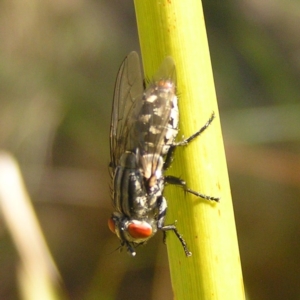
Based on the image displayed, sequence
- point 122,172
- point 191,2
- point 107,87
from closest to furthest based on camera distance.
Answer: point 191,2, point 122,172, point 107,87

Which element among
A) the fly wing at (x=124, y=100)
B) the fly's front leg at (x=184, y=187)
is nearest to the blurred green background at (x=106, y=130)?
the fly wing at (x=124, y=100)

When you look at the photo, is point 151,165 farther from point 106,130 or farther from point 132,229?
point 106,130

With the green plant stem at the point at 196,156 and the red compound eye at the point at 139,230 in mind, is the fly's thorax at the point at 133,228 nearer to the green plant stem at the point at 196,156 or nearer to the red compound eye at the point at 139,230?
the red compound eye at the point at 139,230

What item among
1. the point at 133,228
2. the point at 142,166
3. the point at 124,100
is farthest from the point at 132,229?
the point at 124,100

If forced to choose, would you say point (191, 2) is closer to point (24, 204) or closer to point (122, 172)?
point (122, 172)

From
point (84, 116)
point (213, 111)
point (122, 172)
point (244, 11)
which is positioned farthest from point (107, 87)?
point (213, 111)

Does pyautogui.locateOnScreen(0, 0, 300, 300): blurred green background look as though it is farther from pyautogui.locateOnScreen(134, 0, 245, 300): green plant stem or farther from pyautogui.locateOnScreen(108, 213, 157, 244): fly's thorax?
pyautogui.locateOnScreen(134, 0, 245, 300): green plant stem
